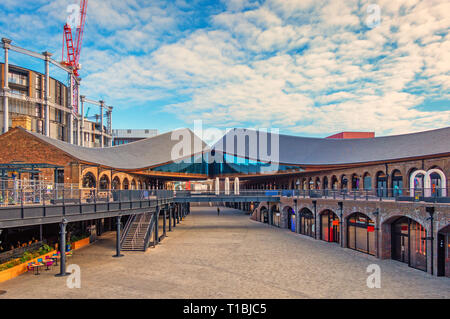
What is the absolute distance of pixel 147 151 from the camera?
5581 cm

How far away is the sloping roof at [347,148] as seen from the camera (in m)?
31.5

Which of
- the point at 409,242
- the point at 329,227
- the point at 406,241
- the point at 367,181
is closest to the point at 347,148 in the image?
the point at 367,181

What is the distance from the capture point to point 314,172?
48.4 metres

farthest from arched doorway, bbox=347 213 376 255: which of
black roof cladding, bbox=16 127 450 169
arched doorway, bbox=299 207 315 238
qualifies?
black roof cladding, bbox=16 127 450 169

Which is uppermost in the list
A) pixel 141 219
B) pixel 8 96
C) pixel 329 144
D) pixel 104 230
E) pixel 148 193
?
pixel 8 96

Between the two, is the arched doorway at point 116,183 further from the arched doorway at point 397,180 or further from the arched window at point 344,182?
the arched doorway at point 397,180

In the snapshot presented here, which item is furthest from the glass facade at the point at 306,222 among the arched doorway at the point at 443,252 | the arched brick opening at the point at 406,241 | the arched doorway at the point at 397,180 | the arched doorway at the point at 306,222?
the arched doorway at the point at 443,252

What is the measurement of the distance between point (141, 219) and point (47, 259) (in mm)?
10320

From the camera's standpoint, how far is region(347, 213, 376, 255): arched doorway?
2380 centimetres

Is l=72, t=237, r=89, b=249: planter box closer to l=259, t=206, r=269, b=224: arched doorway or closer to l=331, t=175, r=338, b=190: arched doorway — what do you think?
l=259, t=206, r=269, b=224: arched doorway

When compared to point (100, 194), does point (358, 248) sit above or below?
below

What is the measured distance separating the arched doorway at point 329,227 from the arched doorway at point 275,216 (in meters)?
11.2

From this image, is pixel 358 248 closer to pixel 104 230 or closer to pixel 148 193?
pixel 148 193
